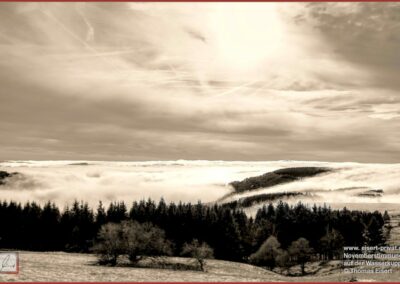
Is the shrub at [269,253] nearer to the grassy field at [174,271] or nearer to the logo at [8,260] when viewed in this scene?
the grassy field at [174,271]

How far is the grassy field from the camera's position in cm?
6041

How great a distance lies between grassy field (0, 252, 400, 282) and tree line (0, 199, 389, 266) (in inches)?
866

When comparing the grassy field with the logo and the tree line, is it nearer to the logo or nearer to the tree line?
the logo

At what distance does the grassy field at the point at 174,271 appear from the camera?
60.4 metres

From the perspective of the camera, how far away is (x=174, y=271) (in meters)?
77.8

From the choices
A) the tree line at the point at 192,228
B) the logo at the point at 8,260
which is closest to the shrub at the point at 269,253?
the tree line at the point at 192,228

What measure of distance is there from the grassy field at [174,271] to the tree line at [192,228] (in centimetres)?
2201

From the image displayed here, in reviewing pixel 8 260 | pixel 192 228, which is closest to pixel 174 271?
pixel 8 260

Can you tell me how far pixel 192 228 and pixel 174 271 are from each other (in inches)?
2277

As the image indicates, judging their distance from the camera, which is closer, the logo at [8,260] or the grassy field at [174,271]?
the logo at [8,260]

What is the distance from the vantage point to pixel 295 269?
116250 millimetres

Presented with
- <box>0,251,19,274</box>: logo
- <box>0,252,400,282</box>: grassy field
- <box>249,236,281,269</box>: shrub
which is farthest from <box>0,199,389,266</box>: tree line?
<box>0,251,19,274</box>: logo

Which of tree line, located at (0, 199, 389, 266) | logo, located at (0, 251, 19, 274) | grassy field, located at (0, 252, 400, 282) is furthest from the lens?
tree line, located at (0, 199, 389, 266)

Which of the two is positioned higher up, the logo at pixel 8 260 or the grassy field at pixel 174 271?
the logo at pixel 8 260
